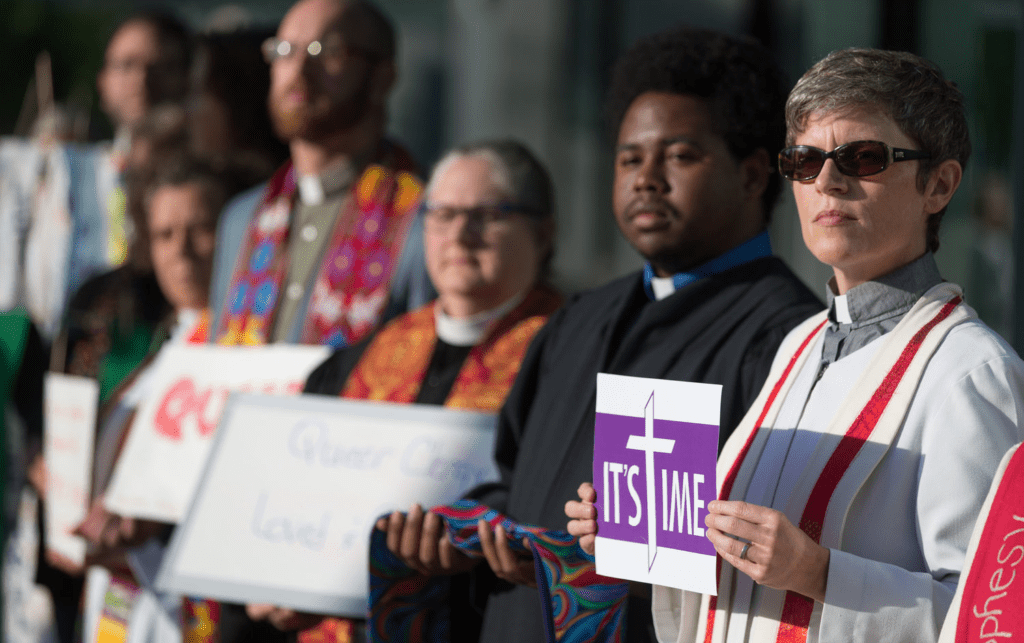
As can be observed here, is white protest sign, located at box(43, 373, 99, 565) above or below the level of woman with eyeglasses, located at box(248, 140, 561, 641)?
below

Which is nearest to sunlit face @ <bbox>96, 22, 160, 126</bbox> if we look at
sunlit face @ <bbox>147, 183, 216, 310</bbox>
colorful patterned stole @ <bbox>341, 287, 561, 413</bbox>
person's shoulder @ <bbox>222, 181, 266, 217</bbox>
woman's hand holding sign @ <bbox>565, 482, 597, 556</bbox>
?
sunlit face @ <bbox>147, 183, 216, 310</bbox>

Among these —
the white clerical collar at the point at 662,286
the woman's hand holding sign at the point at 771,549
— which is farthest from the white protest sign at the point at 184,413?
the woman's hand holding sign at the point at 771,549

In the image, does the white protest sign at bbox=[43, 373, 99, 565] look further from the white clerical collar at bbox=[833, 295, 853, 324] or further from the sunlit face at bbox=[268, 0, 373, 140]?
the white clerical collar at bbox=[833, 295, 853, 324]

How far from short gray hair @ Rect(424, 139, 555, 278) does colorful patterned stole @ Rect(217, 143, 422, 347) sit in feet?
1.57

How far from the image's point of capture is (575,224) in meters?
5.52

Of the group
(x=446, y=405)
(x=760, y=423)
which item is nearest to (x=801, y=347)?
(x=760, y=423)

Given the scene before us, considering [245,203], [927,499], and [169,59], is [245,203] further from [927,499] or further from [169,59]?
[927,499]

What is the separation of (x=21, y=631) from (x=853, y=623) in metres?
4.23

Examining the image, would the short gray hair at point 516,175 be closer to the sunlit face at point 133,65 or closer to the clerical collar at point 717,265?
the clerical collar at point 717,265

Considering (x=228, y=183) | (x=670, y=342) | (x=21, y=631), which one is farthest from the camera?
(x=21, y=631)

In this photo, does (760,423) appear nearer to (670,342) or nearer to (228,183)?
(670,342)

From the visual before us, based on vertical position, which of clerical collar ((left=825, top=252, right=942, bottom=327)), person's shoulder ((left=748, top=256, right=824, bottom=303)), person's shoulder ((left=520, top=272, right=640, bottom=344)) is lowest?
person's shoulder ((left=520, top=272, right=640, bottom=344))

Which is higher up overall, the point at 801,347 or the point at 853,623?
the point at 801,347

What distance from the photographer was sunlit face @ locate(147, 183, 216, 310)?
3980mm
